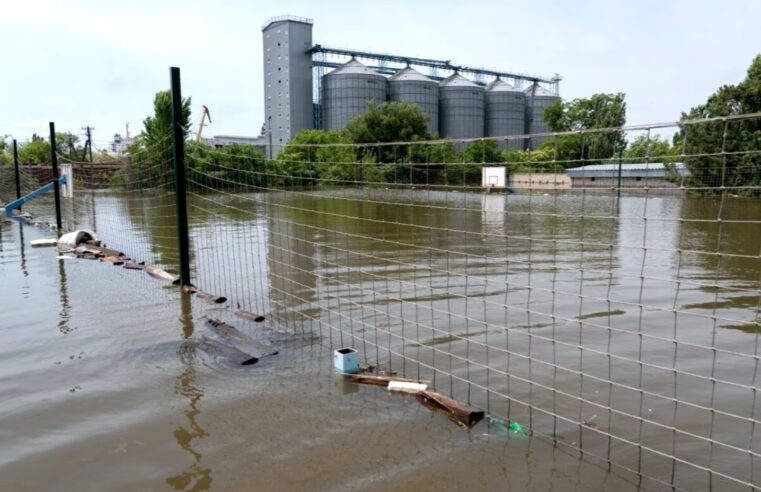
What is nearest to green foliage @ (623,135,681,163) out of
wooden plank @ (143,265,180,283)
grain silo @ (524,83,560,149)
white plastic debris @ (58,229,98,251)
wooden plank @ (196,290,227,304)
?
wooden plank @ (196,290,227,304)

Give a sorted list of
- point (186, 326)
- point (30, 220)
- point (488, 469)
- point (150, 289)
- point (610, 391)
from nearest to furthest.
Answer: point (488, 469) < point (610, 391) < point (186, 326) < point (150, 289) < point (30, 220)

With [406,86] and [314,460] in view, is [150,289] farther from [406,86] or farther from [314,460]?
[406,86]

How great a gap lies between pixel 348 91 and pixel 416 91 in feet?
28.3

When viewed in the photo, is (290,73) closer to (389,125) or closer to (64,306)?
(389,125)

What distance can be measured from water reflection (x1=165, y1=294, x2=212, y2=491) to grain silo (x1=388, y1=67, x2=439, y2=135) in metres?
63.9

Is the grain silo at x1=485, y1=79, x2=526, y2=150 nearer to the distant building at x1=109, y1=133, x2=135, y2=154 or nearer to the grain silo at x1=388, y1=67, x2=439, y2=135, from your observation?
the grain silo at x1=388, y1=67, x2=439, y2=135

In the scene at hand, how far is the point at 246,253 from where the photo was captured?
11055 mm

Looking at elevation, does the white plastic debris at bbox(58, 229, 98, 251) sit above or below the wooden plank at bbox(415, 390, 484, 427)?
above

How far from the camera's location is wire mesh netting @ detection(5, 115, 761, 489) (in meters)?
3.46

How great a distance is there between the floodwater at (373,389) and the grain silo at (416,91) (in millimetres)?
60997

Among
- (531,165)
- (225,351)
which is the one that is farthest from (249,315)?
(531,165)

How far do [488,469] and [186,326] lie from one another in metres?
3.87

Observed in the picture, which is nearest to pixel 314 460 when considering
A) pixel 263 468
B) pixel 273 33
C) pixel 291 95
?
pixel 263 468

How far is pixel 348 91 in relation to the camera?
64.1m
